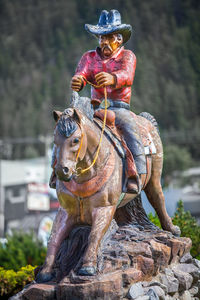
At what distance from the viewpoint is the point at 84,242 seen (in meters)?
4.82

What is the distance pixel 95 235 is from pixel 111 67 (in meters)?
1.87

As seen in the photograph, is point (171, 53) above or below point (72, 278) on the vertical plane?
above

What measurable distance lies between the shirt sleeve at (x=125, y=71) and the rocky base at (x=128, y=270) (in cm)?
156

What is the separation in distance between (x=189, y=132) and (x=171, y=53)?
19.5 feet

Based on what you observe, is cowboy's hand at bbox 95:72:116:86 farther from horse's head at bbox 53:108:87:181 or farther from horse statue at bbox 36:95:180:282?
horse's head at bbox 53:108:87:181

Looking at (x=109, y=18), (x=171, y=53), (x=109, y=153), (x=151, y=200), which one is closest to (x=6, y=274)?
(x=151, y=200)

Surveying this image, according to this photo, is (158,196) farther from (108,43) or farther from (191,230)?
(191,230)

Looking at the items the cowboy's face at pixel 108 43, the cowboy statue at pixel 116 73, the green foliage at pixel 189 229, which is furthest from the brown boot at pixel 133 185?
the green foliage at pixel 189 229

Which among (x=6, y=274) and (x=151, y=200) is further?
(x=6, y=274)

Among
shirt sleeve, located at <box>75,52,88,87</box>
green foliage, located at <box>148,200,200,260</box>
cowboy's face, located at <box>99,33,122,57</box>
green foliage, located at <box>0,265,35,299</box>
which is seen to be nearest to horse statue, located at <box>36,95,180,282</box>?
shirt sleeve, located at <box>75,52,88,87</box>

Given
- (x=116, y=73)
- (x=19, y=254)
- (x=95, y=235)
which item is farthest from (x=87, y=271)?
(x=19, y=254)

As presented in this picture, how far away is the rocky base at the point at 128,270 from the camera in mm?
4395

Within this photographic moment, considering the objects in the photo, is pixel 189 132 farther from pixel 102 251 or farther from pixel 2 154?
pixel 102 251

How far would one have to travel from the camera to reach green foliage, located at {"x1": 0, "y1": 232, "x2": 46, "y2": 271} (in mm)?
8445
